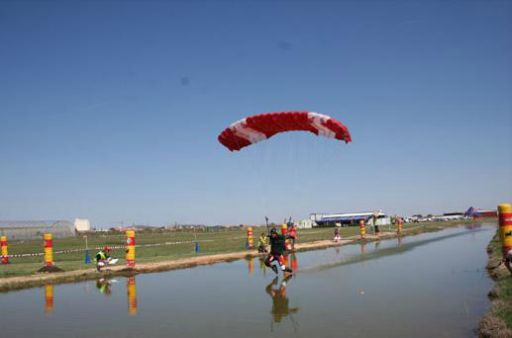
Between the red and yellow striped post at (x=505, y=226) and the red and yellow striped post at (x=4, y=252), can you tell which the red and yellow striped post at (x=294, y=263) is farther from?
the red and yellow striped post at (x=4, y=252)

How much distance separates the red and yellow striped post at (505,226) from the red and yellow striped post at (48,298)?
11.3 m

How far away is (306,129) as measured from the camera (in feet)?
65.5

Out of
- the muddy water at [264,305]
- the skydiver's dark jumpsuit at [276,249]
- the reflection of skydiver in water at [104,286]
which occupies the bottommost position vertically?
the muddy water at [264,305]

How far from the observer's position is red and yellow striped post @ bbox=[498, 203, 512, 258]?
40.2 feet

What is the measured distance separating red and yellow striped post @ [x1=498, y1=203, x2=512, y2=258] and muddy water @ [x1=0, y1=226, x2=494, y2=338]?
1.34m

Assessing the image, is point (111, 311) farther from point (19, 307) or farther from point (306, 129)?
point (306, 129)

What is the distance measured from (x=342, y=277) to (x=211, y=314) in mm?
6702

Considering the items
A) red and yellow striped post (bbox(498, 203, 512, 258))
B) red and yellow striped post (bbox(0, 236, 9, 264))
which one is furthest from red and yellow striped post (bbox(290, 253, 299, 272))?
red and yellow striped post (bbox(0, 236, 9, 264))

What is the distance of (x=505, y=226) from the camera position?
1248cm

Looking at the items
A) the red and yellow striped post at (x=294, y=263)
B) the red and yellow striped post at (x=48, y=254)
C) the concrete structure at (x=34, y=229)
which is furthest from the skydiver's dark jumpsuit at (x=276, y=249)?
the concrete structure at (x=34, y=229)

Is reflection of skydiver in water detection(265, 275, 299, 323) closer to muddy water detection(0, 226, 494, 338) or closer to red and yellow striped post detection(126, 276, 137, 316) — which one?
muddy water detection(0, 226, 494, 338)

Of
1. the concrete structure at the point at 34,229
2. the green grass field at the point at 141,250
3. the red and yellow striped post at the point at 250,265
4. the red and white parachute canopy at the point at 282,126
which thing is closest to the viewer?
the red and white parachute canopy at the point at 282,126

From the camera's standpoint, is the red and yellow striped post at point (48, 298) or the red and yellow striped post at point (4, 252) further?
the red and yellow striped post at point (4, 252)

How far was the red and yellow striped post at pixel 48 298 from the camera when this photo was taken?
12.7 m
